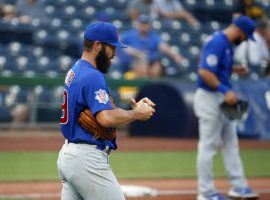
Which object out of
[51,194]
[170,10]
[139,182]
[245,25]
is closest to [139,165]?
[139,182]

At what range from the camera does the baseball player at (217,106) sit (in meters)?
9.11

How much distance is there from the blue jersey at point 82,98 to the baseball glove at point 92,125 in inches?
1.2

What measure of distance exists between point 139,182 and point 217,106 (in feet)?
6.55

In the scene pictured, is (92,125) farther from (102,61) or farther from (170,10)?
(170,10)

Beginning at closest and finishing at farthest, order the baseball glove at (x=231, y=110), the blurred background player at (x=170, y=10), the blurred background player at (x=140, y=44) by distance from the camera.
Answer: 1. the baseball glove at (x=231, y=110)
2. the blurred background player at (x=140, y=44)
3. the blurred background player at (x=170, y=10)

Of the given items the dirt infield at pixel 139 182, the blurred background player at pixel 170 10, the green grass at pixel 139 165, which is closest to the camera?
the dirt infield at pixel 139 182

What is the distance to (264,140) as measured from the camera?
16.7 m

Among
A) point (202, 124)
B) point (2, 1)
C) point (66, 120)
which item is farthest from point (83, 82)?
point (2, 1)

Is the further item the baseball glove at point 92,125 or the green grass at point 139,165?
the green grass at point 139,165

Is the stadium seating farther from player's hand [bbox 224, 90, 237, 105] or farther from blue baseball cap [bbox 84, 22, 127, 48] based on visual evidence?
blue baseball cap [bbox 84, 22, 127, 48]

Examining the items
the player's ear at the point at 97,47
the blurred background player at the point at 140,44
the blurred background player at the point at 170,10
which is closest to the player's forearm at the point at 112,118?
the player's ear at the point at 97,47

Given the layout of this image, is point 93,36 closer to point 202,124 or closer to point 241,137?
point 202,124

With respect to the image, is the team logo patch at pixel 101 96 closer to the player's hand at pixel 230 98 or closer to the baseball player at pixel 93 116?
the baseball player at pixel 93 116

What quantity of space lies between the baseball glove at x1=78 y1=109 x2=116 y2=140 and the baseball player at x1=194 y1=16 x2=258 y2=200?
3.49 m
